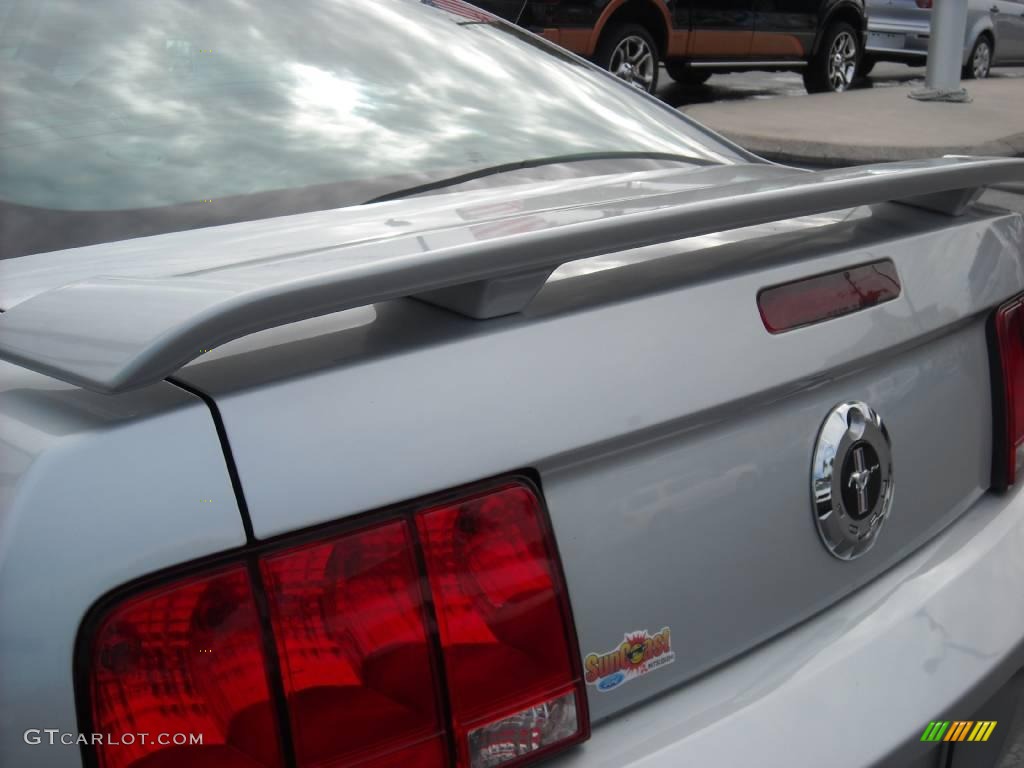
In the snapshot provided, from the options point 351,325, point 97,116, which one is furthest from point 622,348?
point 97,116

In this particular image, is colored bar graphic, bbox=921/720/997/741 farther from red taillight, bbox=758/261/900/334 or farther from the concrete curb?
the concrete curb

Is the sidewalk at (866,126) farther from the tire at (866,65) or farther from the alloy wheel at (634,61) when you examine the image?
the tire at (866,65)

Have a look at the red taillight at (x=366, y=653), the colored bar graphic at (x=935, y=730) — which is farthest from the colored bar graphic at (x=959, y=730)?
the red taillight at (x=366, y=653)

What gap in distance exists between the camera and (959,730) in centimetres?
152

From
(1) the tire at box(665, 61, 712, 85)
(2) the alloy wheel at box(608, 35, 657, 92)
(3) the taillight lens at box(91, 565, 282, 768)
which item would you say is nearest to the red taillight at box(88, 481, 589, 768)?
(3) the taillight lens at box(91, 565, 282, 768)

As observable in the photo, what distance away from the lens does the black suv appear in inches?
360

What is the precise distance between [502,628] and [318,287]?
41 centimetres

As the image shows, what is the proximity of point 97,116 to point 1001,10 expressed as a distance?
18401 millimetres

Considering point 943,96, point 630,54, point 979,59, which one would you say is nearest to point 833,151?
point 630,54

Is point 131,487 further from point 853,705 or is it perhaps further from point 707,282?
point 853,705

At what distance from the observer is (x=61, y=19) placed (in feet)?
5.95

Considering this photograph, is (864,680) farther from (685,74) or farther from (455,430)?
(685,74)

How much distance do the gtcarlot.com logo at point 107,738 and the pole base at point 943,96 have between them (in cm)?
1180

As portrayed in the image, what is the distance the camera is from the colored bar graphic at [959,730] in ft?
4.76
